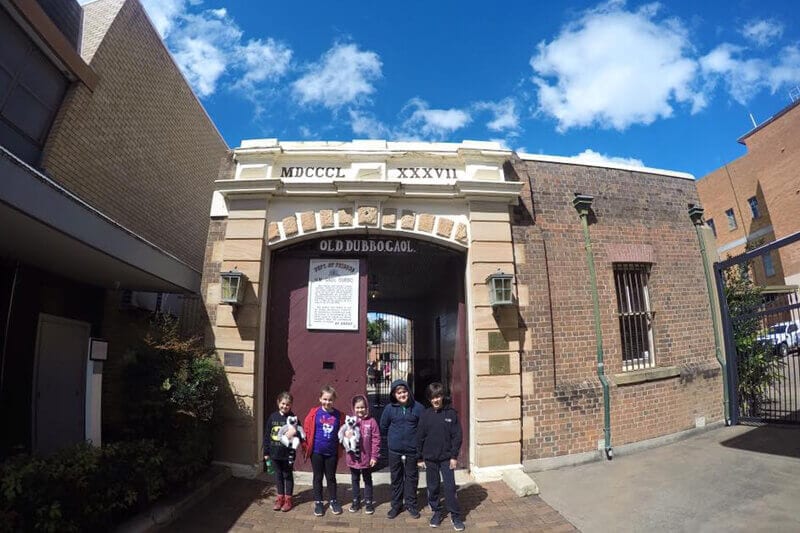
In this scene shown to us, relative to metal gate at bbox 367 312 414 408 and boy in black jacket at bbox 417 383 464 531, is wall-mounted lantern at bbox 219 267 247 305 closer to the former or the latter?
boy in black jacket at bbox 417 383 464 531

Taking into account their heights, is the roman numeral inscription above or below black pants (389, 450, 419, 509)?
above

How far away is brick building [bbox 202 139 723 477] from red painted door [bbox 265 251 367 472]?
2 centimetres

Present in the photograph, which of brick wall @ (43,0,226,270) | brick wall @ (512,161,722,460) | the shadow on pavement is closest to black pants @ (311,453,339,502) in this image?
brick wall @ (512,161,722,460)

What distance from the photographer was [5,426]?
531 cm

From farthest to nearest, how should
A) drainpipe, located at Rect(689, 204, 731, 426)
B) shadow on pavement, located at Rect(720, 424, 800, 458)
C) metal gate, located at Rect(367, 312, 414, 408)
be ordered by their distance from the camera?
metal gate, located at Rect(367, 312, 414, 408), drainpipe, located at Rect(689, 204, 731, 426), shadow on pavement, located at Rect(720, 424, 800, 458)

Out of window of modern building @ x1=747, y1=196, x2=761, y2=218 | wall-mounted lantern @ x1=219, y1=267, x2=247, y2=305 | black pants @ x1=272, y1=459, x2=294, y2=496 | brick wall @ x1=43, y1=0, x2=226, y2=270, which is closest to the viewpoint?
black pants @ x1=272, y1=459, x2=294, y2=496

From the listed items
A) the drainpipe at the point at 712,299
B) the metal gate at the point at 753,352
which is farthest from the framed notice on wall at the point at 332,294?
the drainpipe at the point at 712,299

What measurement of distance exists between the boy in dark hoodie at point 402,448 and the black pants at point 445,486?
22 cm

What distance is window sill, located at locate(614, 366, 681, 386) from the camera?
6.87 metres

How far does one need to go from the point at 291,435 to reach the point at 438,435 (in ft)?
5.74

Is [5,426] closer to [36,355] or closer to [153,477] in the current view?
[36,355]

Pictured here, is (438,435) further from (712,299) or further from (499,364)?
(712,299)

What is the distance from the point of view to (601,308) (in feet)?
23.2

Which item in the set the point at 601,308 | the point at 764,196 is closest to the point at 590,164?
the point at 601,308
